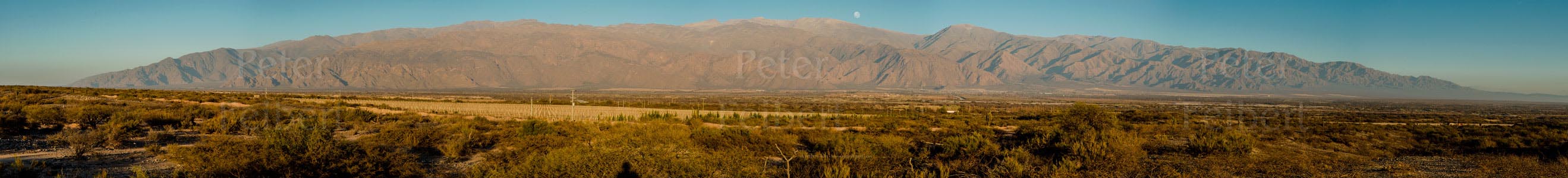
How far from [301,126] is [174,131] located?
991 centimetres

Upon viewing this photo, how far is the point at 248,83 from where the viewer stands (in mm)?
193125

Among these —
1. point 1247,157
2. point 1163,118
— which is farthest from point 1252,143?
point 1163,118

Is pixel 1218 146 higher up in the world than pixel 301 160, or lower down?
lower down

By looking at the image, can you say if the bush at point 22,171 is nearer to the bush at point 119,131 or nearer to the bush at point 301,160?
the bush at point 301,160

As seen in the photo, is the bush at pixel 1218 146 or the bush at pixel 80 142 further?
the bush at pixel 1218 146

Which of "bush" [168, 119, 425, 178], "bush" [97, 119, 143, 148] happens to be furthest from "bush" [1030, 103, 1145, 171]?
"bush" [97, 119, 143, 148]

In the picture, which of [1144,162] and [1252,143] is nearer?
[1144,162]

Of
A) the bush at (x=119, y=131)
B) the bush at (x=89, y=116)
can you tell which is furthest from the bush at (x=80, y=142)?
the bush at (x=89, y=116)

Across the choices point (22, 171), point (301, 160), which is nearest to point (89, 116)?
point (22, 171)

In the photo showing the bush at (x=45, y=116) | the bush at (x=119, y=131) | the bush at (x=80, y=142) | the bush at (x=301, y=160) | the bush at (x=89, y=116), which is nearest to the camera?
the bush at (x=301, y=160)

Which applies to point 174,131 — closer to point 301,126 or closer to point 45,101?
point 301,126

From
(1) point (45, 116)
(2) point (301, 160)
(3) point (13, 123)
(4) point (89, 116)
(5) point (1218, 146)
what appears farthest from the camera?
(4) point (89, 116)

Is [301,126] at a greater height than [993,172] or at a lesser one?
greater

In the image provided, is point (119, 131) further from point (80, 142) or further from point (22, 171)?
point (22, 171)
